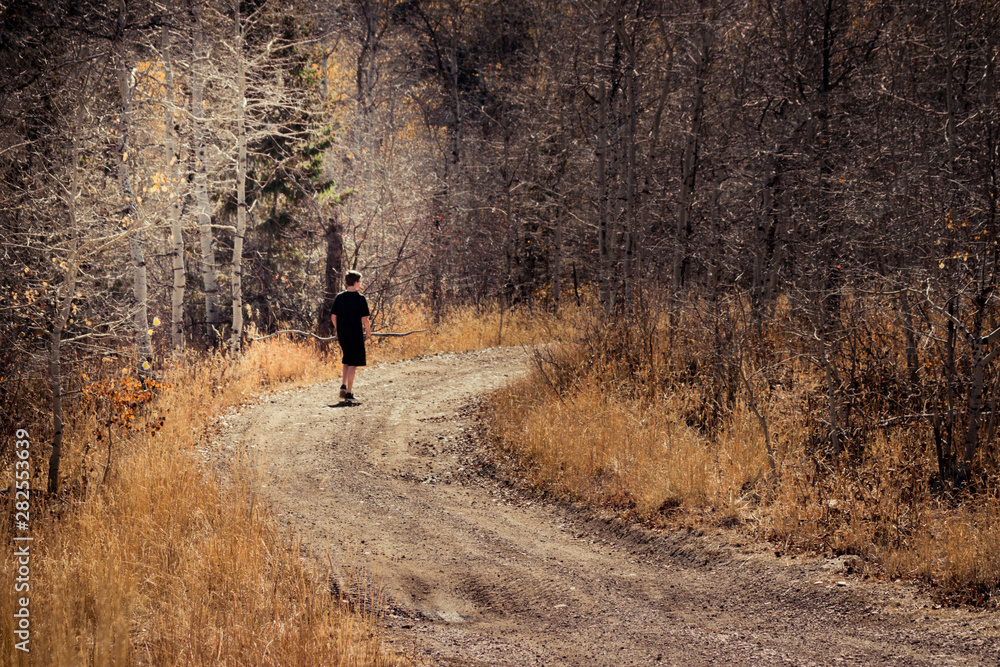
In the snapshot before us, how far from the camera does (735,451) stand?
773 centimetres

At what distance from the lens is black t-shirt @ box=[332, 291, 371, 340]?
472 inches

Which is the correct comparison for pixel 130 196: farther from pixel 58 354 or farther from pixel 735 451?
pixel 735 451

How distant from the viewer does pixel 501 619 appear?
552 centimetres

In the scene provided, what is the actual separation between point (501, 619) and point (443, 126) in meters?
28.0

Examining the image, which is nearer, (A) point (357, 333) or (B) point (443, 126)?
(A) point (357, 333)

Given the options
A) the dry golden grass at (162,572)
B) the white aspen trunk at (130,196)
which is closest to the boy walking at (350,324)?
the white aspen trunk at (130,196)

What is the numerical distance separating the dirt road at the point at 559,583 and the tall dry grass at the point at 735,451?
373 mm

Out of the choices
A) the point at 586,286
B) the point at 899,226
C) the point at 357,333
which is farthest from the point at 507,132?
the point at 899,226

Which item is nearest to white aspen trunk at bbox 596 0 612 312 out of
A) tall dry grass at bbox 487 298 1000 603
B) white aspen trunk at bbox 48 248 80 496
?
tall dry grass at bbox 487 298 1000 603

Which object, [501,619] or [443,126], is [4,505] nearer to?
[501,619]

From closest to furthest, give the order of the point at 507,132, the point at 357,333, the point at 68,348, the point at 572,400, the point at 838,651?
the point at 838,651 → the point at 68,348 → the point at 572,400 → the point at 357,333 → the point at 507,132

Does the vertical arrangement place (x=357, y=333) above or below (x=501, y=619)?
above

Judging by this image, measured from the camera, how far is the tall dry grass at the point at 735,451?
19.2ft

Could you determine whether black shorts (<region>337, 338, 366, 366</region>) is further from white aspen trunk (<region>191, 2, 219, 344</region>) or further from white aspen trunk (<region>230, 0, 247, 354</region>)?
white aspen trunk (<region>191, 2, 219, 344</region>)
